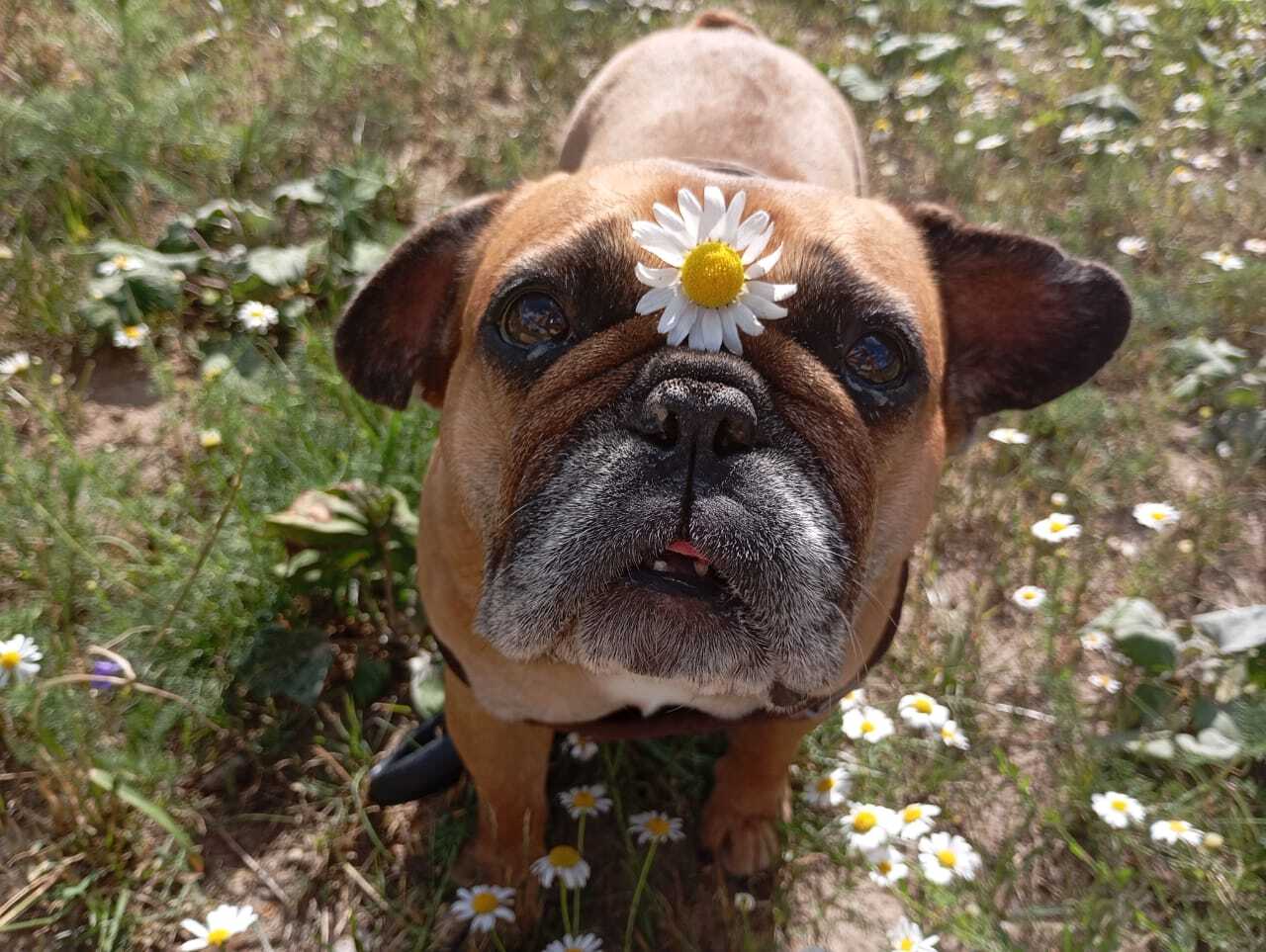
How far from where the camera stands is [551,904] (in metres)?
2.44

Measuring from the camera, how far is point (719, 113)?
320 cm

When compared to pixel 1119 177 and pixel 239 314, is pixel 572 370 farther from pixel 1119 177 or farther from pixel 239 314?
pixel 1119 177

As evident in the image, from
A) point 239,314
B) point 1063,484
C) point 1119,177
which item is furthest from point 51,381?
point 1119,177

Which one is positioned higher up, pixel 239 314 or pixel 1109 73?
pixel 239 314

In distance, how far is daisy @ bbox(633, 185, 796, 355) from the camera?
1.64 m

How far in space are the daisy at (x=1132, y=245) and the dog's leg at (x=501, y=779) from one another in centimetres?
333

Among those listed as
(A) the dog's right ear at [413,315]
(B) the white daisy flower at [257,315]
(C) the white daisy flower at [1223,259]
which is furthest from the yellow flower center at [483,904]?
(C) the white daisy flower at [1223,259]

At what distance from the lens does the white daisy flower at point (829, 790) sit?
2.41 meters

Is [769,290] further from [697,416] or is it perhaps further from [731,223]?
[697,416]

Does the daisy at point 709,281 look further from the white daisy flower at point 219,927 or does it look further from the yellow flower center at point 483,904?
the white daisy flower at point 219,927

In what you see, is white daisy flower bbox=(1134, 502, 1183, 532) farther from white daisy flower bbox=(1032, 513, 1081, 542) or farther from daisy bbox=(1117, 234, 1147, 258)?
daisy bbox=(1117, 234, 1147, 258)

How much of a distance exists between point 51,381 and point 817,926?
2.98m

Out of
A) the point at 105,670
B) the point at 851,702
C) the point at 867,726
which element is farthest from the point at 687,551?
the point at 105,670

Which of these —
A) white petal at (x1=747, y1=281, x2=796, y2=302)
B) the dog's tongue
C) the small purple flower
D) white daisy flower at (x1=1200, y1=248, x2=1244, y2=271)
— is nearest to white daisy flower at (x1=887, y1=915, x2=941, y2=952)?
the dog's tongue
